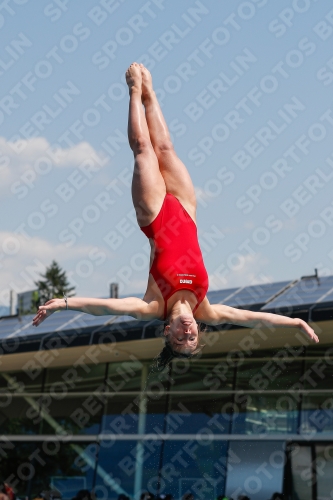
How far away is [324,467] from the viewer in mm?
19125

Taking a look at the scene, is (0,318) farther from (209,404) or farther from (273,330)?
(273,330)

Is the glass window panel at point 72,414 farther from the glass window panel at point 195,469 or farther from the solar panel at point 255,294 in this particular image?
the solar panel at point 255,294

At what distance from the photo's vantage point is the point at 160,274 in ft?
31.3

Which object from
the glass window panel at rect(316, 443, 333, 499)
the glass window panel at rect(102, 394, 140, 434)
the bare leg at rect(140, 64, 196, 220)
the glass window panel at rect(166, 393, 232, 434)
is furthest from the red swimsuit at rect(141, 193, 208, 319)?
the glass window panel at rect(102, 394, 140, 434)

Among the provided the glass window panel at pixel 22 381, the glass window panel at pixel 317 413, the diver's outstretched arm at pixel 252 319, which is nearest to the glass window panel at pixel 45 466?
the glass window panel at pixel 22 381

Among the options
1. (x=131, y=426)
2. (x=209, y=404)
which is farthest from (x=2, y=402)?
(x=209, y=404)

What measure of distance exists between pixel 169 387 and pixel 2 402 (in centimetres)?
548

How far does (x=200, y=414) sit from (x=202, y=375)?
1147 millimetres

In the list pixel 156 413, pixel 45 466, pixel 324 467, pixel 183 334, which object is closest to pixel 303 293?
pixel 324 467

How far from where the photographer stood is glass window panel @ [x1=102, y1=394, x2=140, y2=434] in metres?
22.0

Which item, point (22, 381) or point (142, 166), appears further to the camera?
point (22, 381)

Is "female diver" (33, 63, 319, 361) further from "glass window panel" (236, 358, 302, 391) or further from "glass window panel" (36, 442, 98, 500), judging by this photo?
"glass window panel" (36, 442, 98, 500)

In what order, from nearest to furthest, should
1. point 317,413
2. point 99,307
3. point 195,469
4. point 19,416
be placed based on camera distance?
point 99,307
point 317,413
point 195,469
point 19,416

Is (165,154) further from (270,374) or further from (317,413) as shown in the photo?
(270,374)
